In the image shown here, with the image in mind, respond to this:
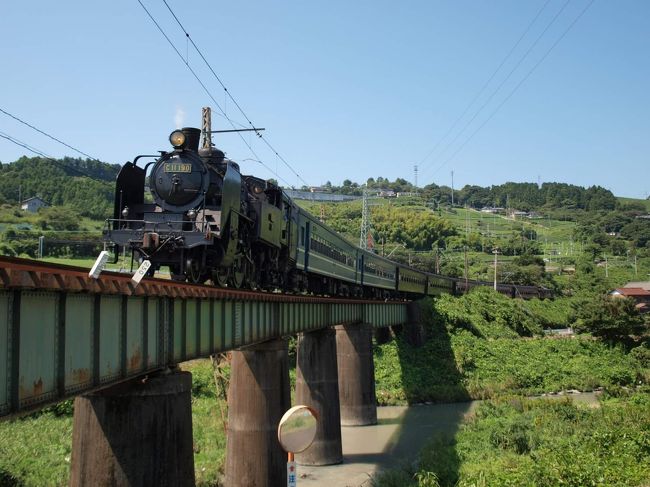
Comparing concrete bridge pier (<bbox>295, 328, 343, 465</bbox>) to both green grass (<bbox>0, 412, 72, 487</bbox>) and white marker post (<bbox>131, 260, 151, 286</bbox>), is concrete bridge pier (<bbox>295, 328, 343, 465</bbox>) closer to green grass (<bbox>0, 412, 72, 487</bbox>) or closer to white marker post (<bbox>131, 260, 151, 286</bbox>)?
green grass (<bbox>0, 412, 72, 487</bbox>)

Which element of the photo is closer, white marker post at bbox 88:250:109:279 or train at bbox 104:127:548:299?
white marker post at bbox 88:250:109:279

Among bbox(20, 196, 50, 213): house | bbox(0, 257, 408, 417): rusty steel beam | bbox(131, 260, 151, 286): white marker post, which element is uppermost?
bbox(20, 196, 50, 213): house

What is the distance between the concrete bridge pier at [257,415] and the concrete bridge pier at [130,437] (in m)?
8.58

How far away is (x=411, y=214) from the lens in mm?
169750

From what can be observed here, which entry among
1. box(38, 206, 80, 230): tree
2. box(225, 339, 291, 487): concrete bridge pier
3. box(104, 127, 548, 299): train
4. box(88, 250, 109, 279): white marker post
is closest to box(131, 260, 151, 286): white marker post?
box(88, 250, 109, 279): white marker post

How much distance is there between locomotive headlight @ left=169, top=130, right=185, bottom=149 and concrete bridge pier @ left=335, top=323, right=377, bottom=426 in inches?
876

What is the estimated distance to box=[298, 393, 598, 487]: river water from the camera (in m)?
29.7

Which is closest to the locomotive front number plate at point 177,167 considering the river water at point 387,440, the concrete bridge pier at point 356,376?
the river water at point 387,440

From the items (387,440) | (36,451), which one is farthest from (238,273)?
(387,440)

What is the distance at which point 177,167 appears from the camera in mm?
18547

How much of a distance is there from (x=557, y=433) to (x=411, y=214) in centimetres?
13921

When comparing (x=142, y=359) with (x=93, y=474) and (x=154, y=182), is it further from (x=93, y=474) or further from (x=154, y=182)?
(x=154, y=182)

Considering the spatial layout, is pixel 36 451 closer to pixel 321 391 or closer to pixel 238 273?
pixel 321 391

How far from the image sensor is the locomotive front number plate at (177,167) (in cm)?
1847
